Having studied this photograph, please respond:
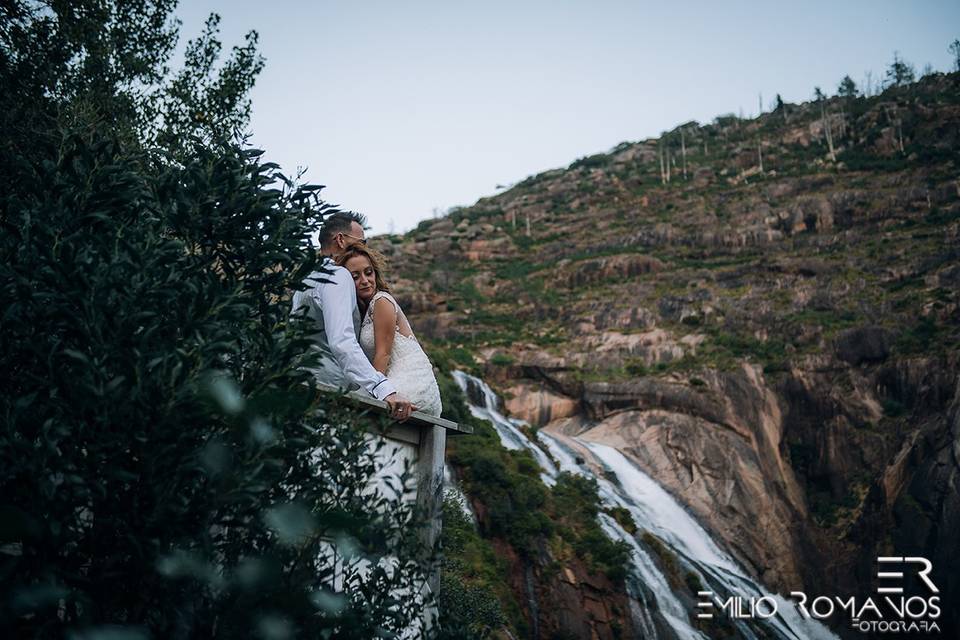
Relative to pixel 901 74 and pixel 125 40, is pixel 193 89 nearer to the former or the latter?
pixel 125 40

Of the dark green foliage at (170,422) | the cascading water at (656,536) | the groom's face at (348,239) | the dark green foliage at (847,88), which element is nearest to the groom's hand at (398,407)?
the dark green foliage at (170,422)

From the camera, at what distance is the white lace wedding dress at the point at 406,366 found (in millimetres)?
5875

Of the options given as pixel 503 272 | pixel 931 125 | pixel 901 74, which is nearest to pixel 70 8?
pixel 503 272

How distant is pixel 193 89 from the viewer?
50.2 feet

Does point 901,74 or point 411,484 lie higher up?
point 901,74

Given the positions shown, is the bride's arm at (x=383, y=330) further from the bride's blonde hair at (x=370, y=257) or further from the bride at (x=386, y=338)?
the bride's blonde hair at (x=370, y=257)

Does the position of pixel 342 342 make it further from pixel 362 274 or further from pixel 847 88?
pixel 847 88

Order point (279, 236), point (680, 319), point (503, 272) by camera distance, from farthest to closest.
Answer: point (503, 272) < point (680, 319) < point (279, 236)

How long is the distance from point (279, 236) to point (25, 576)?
2189mm

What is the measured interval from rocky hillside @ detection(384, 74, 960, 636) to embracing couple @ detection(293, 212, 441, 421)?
2926 centimetres

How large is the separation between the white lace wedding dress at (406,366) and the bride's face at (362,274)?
0.08 m

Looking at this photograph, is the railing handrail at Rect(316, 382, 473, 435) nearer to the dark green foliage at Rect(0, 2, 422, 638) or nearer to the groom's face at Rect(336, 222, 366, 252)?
the dark green foliage at Rect(0, 2, 422, 638)

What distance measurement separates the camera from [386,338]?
5828mm

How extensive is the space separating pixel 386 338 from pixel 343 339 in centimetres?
44
